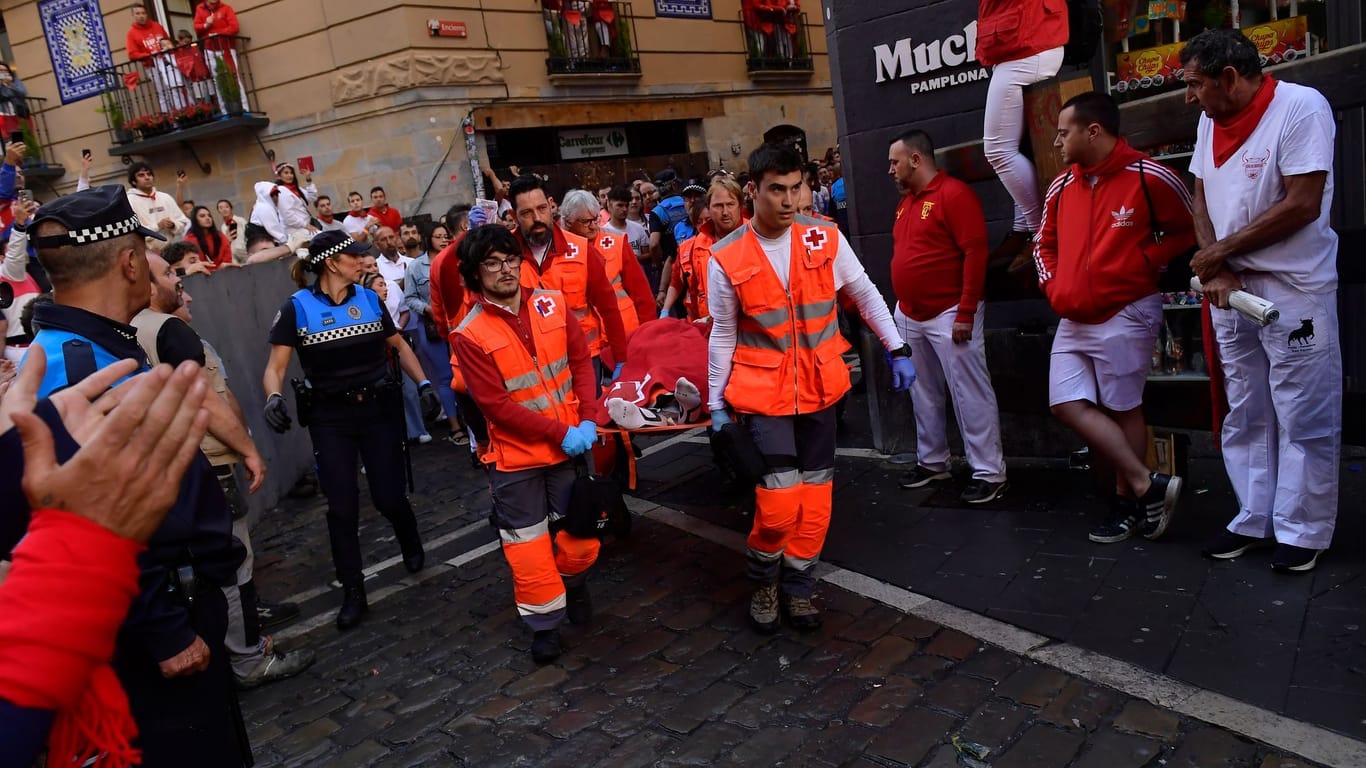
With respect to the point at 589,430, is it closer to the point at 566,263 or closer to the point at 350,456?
the point at 350,456

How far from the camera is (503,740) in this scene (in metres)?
3.83

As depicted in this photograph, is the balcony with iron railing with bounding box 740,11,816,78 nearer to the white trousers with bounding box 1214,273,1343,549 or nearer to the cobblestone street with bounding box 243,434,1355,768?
the cobblestone street with bounding box 243,434,1355,768

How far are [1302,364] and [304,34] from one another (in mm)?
17109

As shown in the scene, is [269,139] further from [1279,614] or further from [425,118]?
[1279,614]

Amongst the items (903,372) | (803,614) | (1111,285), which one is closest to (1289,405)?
(1111,285)

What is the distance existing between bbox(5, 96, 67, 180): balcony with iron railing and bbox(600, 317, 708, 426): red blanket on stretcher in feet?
62.6

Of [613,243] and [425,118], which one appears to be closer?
[613,243]

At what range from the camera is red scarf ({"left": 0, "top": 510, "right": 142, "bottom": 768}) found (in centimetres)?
134

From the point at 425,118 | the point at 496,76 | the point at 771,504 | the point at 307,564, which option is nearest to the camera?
the point at 771,504

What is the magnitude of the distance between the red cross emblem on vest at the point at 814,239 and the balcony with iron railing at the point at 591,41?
15.2m

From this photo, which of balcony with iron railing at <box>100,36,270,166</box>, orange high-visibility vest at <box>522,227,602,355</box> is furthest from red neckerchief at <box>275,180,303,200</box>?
orange high-visibility vest at <box>522,227,602,355</box>

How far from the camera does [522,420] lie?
4.45 meters

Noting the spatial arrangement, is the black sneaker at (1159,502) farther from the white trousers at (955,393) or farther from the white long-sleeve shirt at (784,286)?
the white long-sleeve shirt at (784,286)

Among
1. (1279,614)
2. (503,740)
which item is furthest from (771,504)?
(1279,614)
